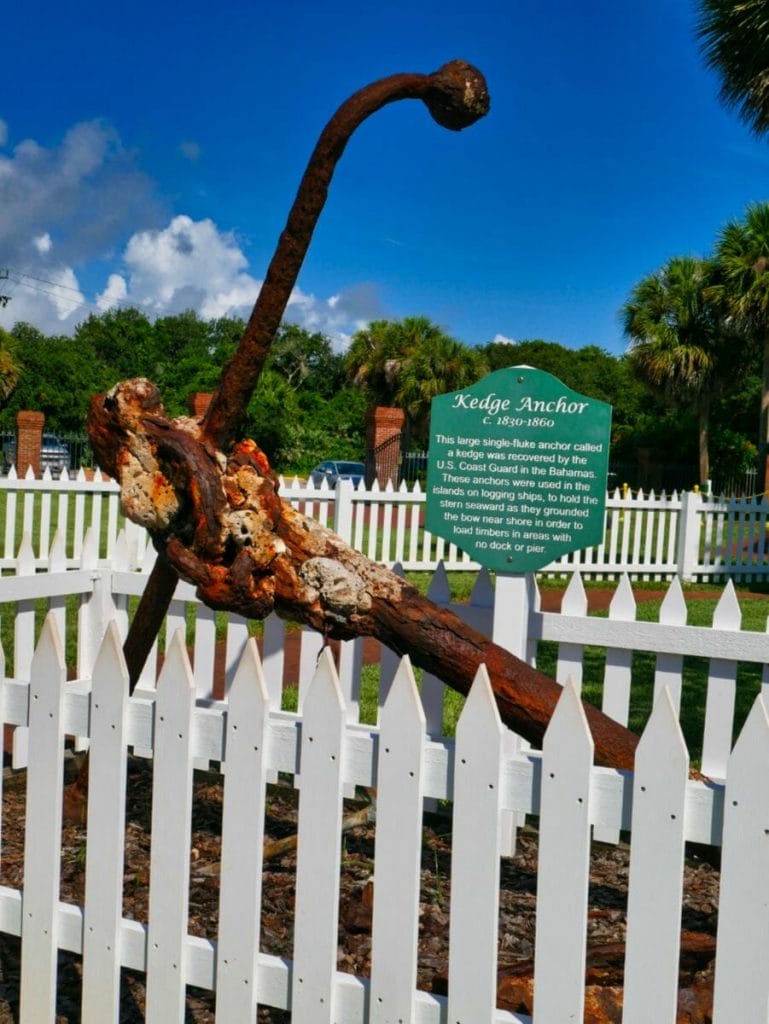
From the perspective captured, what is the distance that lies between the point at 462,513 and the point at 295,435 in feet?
107

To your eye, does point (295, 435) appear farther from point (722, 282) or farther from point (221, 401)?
point (221, 401)

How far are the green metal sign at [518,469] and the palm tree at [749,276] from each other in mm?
23090

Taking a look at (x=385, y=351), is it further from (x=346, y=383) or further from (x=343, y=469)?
(x=346, y=383)

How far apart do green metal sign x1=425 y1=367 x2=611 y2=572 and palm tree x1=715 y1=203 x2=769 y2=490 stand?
2309cm

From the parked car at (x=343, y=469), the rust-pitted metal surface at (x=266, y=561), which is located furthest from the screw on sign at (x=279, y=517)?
the parked car at (x=343, y=469)

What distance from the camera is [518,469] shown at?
3.95m

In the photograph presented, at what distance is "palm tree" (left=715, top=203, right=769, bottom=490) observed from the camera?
26.0 m

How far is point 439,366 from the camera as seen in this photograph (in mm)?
36031

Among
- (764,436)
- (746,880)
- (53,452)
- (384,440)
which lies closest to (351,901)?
(746,880)

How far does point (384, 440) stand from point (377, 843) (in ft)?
84.2

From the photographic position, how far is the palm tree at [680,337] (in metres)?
29.6

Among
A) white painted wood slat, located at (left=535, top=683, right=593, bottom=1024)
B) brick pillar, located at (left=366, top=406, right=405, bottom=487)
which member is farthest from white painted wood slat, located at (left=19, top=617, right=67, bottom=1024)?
brick pillar, located at (left=366, top=406, right=405, bottom=487)

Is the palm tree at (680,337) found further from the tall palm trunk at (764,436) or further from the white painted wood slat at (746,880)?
the white painted wood slat at (746,880)

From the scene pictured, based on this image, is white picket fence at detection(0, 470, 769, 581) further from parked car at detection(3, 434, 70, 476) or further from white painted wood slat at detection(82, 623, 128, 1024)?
parked car at detection(3, 434, 70, 476)
